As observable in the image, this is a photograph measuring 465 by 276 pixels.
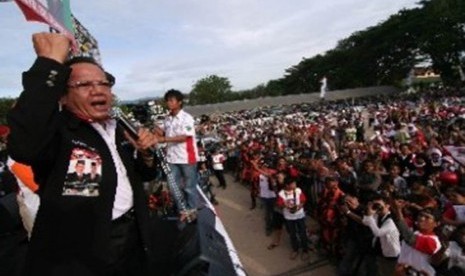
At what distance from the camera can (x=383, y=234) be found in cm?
602

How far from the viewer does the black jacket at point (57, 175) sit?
A: 1709 millimetres

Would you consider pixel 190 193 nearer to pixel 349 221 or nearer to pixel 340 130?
pixel 349 221

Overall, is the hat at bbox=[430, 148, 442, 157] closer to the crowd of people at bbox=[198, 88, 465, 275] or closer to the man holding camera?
the crowd of people at bbox=[198, 88, 465, 275]

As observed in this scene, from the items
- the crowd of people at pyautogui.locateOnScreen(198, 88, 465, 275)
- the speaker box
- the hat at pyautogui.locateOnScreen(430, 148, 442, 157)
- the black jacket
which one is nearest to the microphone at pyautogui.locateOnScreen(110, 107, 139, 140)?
the black jacket

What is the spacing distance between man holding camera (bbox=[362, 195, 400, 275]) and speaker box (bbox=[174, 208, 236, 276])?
2.80 meters

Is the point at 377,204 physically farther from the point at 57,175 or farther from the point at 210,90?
the point at 210,90

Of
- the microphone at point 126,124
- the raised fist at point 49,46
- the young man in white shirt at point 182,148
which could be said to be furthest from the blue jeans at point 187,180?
the raised fist at point 49,46

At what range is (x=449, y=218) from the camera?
6023 mm

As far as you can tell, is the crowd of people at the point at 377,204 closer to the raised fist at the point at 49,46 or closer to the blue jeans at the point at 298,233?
the blue jeans at the point at 298,233

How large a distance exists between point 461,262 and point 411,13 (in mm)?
61652

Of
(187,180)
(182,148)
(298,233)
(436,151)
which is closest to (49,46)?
(182,148)

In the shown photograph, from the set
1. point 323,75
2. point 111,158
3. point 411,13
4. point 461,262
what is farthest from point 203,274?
point 323,75

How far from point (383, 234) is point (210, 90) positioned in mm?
81957

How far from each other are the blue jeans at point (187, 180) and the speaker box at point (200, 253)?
4.46 ft
